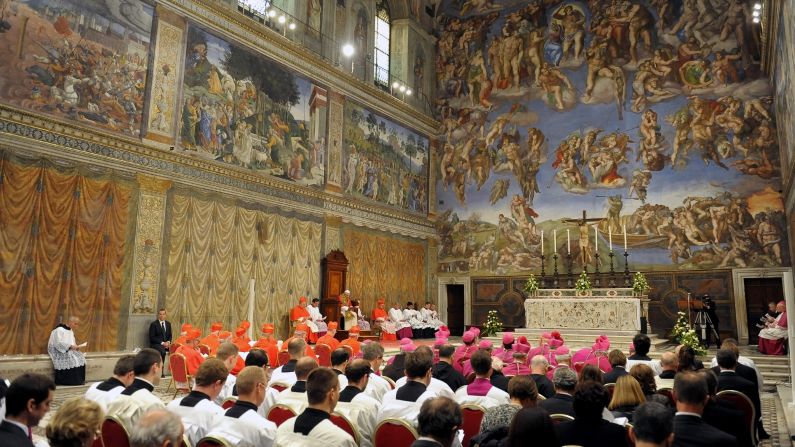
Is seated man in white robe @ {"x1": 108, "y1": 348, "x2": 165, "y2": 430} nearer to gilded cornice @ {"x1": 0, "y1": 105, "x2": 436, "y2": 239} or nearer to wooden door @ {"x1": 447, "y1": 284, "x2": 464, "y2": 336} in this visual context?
gilded cornice @ {"x1": 0, "y1": 105, "x2": 436, "y2": 239}

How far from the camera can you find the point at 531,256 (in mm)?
23516

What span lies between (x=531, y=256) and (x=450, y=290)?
4217 mm

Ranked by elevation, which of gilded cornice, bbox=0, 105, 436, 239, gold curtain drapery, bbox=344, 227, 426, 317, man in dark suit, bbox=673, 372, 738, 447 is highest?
gilded cornice, bbox=0, 105, 436, 239

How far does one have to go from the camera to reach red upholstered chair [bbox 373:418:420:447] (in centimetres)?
407

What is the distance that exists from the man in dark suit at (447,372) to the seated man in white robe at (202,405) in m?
2.78

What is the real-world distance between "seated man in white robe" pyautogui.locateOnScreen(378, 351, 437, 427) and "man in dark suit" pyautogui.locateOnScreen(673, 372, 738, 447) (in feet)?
5.89

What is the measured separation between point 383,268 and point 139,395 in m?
17.9

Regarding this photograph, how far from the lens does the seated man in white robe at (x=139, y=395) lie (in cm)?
418

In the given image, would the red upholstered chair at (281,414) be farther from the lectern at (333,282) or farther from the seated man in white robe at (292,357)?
the lectern at (333,282)

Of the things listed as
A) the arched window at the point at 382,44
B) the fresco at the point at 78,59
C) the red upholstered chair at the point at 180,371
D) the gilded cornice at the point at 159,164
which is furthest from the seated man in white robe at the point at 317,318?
the arched window at the point at 382,44

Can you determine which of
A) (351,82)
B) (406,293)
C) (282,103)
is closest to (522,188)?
(406,293)

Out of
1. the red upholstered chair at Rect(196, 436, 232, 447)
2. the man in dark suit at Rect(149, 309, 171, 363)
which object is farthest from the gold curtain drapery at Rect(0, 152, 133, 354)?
the red upholstered chair at Rect(196, 436, 232, 447)

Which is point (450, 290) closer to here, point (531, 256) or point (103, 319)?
point (531, 256)

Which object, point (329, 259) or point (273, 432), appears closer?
point (273, 432)
